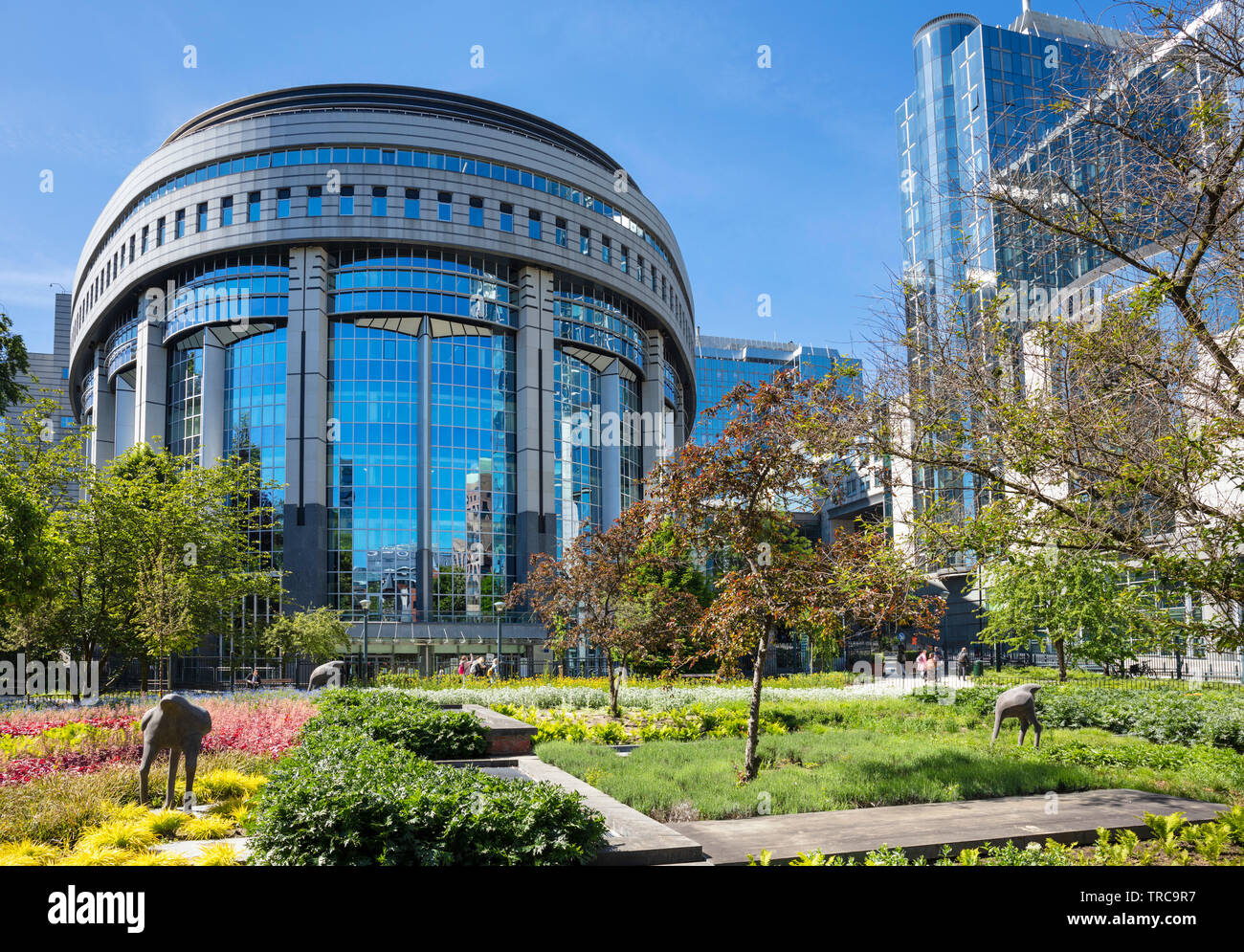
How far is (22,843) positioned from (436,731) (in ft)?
17.0

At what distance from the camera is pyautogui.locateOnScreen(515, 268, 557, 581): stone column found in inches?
2178

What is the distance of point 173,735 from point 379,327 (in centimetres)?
4852

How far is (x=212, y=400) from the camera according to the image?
178 feet

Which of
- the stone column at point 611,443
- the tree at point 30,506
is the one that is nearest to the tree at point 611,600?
the tree at point 30,506

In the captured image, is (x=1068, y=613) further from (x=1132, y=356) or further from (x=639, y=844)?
(x=639, y=844)

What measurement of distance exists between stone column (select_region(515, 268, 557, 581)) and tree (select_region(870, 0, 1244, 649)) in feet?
150

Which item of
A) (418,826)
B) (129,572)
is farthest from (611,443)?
(418,826)

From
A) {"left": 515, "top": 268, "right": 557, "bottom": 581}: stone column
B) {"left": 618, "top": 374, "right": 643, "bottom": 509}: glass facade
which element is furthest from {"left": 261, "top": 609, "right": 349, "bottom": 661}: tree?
{"left": 618, "top": 374, "right": 643, "bottom": 509}: glass facade

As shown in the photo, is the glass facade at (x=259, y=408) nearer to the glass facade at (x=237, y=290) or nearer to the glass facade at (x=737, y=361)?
the glass facade at (x=237, y=290)

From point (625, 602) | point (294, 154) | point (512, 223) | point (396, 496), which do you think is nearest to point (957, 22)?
point (512, 223)

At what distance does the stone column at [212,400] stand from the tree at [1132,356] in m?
51.6

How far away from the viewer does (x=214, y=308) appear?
178 feet

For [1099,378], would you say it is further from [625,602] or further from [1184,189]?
[625,602]

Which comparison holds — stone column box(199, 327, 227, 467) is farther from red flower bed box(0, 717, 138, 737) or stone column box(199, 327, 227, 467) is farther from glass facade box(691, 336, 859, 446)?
glass facade box(691, 336, 859, 446)
